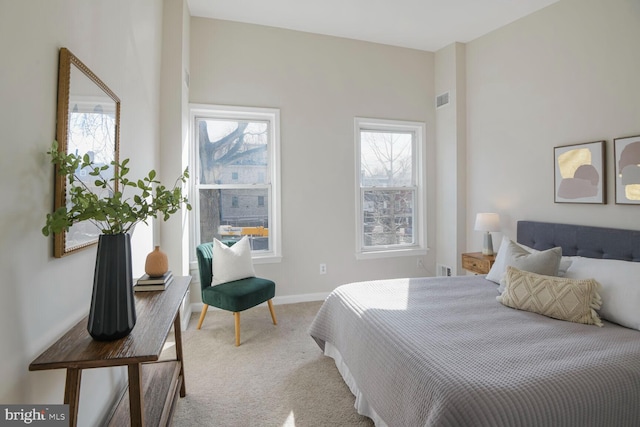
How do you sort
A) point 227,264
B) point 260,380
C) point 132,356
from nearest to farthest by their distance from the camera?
point 132,356 → point 260,380 → point 227,264

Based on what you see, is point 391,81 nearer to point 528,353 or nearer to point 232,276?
point 232,276

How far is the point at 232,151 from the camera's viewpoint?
3645mm

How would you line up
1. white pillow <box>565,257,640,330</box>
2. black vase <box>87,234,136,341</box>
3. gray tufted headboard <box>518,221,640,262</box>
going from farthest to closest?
1. gray tufted headboard <box>518,221,640,262</box>
2. white pillow <box>565,257,640,330</box>
3. black vase <box>87,234,136,341</box>

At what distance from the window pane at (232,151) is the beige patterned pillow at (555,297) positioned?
267cm

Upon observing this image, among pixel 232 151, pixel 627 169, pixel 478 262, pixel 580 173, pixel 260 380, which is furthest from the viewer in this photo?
pixel 232 151

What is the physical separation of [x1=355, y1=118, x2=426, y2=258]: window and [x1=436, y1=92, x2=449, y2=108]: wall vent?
0.34 meters

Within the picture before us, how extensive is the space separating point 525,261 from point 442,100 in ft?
8.40

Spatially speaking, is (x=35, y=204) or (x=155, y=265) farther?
(x=155, y=265)

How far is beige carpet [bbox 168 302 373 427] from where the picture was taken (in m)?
1.87

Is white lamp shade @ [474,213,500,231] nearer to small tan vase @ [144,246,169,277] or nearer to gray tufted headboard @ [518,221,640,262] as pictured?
gray tufted headboard @ [518,221,640,262]

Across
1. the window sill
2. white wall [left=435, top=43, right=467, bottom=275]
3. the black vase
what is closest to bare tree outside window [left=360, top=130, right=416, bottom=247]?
the window sill

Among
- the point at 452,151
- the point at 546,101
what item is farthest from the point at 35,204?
the point at 452,151

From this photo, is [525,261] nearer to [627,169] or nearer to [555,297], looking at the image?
[555,297]

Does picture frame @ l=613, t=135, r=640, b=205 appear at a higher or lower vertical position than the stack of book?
higher
